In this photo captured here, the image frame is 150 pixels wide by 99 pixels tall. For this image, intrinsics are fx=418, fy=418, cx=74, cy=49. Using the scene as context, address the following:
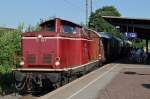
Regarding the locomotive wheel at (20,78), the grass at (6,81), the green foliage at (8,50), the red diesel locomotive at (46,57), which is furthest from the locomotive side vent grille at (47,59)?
the green foliage at (8,50)

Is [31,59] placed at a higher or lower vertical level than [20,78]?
higher

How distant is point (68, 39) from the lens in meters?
20.4

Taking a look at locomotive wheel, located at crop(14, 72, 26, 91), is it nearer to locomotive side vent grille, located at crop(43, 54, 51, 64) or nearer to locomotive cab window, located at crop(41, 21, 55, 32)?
locomotive side vent grille, located at crop(43, 54, 51, 64)

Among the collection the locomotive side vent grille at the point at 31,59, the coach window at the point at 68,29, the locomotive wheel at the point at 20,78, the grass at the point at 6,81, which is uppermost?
the coach window at the point at 68,29

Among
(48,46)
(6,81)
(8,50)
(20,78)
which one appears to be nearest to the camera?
(20,78)

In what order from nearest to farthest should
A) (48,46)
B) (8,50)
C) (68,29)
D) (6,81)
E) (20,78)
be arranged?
(20,78), (48,46), (68,29), (6,81), (8,50)

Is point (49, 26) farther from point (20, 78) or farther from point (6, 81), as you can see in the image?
point (6, 81)

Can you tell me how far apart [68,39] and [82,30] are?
2.72 m

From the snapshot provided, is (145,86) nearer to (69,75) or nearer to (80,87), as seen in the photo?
(80,87)

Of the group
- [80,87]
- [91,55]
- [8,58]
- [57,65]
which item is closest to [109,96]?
[80,87]

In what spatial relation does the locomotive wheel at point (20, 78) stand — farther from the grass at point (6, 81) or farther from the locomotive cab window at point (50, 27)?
the grass at point (6, 81)

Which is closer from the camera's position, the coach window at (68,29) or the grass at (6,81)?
the coach window at (68,29)

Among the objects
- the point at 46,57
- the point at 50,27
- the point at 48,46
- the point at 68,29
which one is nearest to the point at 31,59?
the point at 46,57

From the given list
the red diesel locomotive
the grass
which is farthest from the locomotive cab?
the grass
